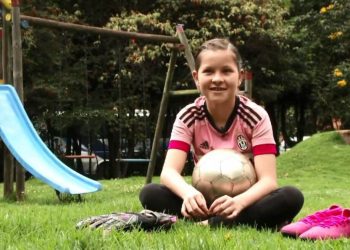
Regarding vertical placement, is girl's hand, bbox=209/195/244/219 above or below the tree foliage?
below

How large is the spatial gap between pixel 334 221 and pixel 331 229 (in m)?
0.09

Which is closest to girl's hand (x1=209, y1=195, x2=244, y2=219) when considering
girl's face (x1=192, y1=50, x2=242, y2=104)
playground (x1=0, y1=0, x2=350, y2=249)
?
playground (x1=0, y1=0, x2=350, y2=249)

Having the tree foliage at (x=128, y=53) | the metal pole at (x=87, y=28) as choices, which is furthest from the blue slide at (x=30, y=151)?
the tree foliage at (x=128, y=53)

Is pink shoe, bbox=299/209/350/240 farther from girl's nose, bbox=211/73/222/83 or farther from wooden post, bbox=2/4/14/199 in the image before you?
wooden post, bbox=2/4/14/199

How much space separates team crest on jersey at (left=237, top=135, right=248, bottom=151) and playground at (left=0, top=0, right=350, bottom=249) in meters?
0.54

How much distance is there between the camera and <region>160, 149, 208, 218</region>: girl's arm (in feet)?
10.4

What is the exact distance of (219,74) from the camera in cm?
346

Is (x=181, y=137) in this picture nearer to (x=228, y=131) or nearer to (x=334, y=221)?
(x=228, y=131)

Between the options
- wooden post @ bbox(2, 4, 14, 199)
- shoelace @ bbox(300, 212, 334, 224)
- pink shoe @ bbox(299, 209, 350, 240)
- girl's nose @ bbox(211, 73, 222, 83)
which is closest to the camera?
pink shoe @ bbox(299, 209, 350, 240)

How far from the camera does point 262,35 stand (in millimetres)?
15609

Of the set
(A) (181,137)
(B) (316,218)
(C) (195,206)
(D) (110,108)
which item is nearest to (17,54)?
(A) (181,137)

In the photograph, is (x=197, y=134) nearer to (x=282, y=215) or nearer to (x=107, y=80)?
(x=282, y=215)

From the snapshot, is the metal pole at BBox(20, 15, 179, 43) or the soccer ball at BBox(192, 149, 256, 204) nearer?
the soccer ball at BBox(192, 149, 256, 204)

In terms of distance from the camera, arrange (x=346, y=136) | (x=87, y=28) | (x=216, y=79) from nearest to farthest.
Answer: (x=216, y=79) < (x=87, y=28) < (x=346, y=136)
